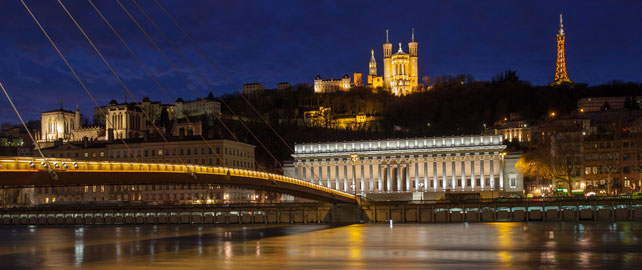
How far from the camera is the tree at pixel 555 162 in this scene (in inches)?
4432

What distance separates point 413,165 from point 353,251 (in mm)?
88530

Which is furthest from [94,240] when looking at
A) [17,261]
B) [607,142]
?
[607,142]

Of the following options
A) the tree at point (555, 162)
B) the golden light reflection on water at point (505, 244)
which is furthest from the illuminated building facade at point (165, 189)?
the golden light reflection on water at point (505, 244)

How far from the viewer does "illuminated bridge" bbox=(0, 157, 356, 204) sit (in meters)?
42.2

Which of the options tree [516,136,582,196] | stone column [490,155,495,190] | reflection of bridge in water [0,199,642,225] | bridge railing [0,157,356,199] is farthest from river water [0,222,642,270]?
stone column [490,155,495,190]

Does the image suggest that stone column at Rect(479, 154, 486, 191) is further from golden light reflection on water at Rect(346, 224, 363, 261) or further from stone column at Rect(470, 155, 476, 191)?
golden light reflection on water at Rect(346, 224, 363, 261)

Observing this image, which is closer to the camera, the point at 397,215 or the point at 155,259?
the point at 155,259

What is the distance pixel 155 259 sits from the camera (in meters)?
45.2

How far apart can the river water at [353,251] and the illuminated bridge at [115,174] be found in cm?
483

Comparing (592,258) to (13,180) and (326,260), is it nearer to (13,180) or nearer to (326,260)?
(326,260)

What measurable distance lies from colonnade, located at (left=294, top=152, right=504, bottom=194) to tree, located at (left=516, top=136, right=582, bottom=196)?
5089 mm

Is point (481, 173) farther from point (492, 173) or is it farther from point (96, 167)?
point (96, 167)

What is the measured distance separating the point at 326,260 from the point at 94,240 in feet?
103

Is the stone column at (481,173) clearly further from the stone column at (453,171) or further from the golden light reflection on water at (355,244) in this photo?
the golden light reflection on water at (355,244)
